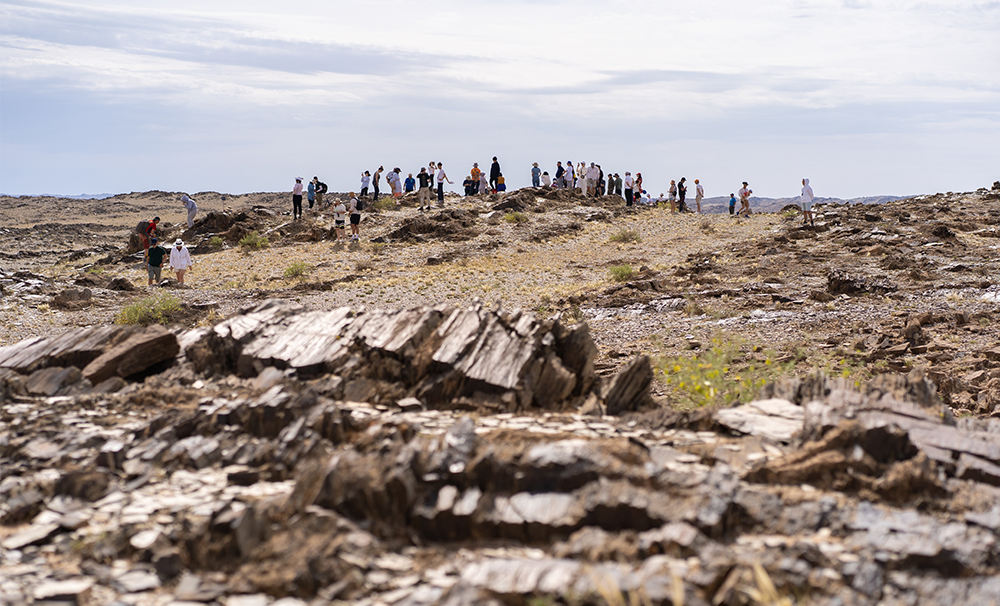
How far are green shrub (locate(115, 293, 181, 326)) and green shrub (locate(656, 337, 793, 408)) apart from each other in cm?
1297

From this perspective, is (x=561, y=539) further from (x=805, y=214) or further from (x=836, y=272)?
(x=805, y=214)

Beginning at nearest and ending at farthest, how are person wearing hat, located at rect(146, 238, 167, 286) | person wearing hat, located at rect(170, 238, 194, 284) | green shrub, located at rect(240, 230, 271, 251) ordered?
person wearing hat, located at rect(170, 238, 194, 284) < person wearing hat, located at rect(146, 238, 167, 286) < green shrub, located at rect(240, 230, 271, 251)

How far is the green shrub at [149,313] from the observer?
62.6ft

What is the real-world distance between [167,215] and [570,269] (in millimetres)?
56470

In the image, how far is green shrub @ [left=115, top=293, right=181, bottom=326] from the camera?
62.6 feet

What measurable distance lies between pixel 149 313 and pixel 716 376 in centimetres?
1513

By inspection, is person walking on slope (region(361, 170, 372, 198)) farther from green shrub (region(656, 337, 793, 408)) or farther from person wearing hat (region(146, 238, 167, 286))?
→ green shrub (region(656, 337, 793, 408))

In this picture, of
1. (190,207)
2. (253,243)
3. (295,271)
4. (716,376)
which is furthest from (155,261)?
(716,376)

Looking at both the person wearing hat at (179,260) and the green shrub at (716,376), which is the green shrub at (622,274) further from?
the person wearing hat at (179,260)

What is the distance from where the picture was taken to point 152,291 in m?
25.0

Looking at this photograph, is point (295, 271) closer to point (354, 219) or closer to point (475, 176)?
point (354, 219)

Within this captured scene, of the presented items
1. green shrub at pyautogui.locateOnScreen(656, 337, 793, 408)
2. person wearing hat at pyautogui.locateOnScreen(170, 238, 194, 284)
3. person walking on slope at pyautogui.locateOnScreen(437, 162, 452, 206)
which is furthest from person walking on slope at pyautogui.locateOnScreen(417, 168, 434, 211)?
green shrub at pyautogui.locateOnScreen(656, 337, 793, 408)

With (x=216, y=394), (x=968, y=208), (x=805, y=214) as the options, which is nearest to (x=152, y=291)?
(x=216, y=394)

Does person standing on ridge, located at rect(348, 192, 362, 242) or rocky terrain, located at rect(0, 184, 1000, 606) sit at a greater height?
person standing on ridge, located at rect(348, 192, 362, 242)
